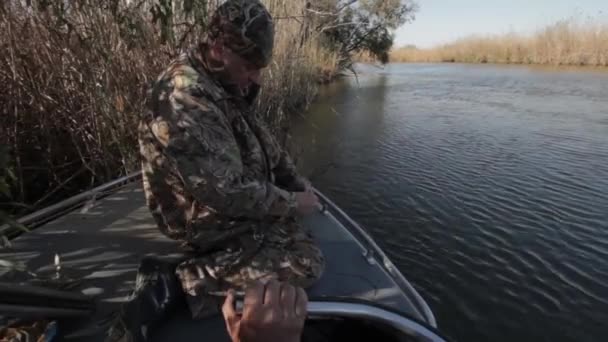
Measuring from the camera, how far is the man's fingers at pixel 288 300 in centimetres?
90

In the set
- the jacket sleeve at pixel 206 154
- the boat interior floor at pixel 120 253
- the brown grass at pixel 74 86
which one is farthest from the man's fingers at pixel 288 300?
the brown grass at pixel 74 86

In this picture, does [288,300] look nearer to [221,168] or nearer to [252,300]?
[252,300]

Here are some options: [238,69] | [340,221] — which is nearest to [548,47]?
[340,221]

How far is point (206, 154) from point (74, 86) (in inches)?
117

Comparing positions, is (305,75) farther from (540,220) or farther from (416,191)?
(540,220)

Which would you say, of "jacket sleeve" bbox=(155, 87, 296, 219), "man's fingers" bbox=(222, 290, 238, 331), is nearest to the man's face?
"jacket sleeve" bbox=(155, 87, 296, 219)

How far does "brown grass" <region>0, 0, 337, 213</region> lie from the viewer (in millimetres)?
3564

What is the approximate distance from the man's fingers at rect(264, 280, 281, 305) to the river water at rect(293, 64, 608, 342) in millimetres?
3125

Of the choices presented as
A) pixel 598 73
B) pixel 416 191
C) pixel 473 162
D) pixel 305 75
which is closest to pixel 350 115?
pixel 305 75

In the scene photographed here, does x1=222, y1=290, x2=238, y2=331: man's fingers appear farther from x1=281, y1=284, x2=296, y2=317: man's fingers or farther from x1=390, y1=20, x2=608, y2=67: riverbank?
x1=390, y1=20, x2=608, y2=67: riverbank

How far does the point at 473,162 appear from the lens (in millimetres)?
7383

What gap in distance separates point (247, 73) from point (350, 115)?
1083 centimetres

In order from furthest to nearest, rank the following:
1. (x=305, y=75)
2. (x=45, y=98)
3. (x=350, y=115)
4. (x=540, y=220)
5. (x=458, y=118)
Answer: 1. (x=350, y=115)
2. (x=458, y=118)
3. (x=305, y=75)
4. (x=540, y=220)
5. (x=45, y=98)

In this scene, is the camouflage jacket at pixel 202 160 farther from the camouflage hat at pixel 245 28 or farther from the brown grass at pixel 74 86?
the brown grass at pixel 74 86
